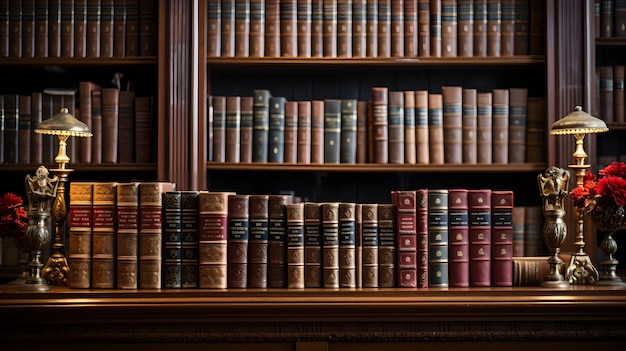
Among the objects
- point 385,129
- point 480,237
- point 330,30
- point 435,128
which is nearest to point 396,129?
point 385,129

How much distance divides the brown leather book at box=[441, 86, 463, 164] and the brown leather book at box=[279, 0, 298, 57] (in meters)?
0.65

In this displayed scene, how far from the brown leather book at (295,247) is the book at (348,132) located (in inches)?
40.7

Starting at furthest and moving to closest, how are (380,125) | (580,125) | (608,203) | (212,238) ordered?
1. (380,125)
2. (580,125)
3. (608,203)
4. (212,238)

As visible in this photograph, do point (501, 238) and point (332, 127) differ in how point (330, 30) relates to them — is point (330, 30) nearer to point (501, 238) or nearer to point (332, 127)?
point (332, 127)

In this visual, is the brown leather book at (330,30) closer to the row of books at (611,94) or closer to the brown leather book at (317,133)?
the brown leather book at (317,133)

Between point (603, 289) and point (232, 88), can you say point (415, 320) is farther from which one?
point (232, 88)

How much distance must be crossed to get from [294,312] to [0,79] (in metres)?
2.18

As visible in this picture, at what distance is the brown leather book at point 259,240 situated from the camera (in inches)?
93.3

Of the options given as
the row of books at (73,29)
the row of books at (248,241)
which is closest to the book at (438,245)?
the row of books at (248,241)

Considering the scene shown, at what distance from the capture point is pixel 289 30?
11.1 ft

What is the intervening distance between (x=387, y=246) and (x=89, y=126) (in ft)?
5.25

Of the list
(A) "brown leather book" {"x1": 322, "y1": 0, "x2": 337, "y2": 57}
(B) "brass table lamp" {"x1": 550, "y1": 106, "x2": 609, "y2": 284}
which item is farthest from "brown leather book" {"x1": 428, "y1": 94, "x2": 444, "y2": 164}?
(B) "brass table lamp" {"x1": 550, "y1": 106, "x2": 609, "y2": 284}

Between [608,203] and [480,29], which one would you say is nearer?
[608,203]

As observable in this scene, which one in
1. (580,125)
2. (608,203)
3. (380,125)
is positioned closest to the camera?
(608,203)
